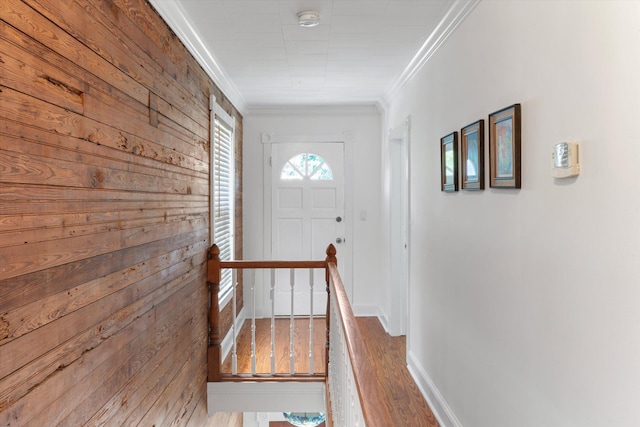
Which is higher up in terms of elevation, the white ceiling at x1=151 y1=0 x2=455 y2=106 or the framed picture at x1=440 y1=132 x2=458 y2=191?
the white ceiling at x1=151 y1=0 x2=455 y2=106

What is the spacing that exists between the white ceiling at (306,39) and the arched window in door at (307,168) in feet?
3.11

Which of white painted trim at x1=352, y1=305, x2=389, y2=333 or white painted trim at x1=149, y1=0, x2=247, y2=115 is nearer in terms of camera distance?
white painted trim at x1=149, y1=0, x2=247, y2=115

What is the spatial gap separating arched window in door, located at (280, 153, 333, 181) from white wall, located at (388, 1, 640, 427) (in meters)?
2.40

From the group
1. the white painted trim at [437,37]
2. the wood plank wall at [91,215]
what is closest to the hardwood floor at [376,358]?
the wood plank wall at [91,215]

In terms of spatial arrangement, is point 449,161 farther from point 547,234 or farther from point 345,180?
point 345,180

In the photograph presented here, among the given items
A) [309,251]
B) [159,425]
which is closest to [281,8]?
[159,425]

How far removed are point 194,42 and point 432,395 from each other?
8.95 ft

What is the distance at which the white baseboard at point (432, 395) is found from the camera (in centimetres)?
252

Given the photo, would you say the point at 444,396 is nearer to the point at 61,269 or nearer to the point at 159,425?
the point at 159,425

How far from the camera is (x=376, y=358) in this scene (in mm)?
3744

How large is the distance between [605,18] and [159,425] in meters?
2.45

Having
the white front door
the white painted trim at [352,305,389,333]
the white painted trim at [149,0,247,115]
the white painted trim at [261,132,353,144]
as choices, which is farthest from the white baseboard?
the white painted trim at [149,0,247,115]

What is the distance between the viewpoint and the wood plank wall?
1109 millimetres

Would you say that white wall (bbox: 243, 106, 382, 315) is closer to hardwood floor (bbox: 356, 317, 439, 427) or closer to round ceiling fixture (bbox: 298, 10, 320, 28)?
hardwood floor (bbox: 356, 317, 439, 427)
